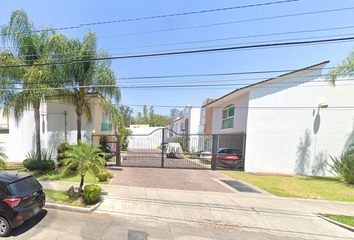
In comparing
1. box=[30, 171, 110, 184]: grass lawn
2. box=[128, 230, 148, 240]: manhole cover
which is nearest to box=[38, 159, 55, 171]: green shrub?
box=[30, 171, 110, 184]: grass lawn

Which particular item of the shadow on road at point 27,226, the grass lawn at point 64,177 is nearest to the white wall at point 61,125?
the grass lawn at point 64,177

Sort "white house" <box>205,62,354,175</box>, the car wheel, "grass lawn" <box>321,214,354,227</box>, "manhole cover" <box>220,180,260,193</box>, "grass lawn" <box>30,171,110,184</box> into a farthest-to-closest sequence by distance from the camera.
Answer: "white house" <box>205,62,354,175</box>
"grass lawn" <box>30,171,110,184</box>
"manhole cover" <box>220,180,260,193</box>
"grass lawn" <box>321,214,354,227</box>
the car wheel

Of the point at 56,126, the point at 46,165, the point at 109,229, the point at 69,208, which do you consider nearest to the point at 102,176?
the point at 69,208

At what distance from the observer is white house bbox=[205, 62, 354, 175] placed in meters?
10.2

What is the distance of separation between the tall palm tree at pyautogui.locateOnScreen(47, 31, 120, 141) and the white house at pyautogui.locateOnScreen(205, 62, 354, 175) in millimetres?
10268

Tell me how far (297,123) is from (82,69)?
50.1 feet

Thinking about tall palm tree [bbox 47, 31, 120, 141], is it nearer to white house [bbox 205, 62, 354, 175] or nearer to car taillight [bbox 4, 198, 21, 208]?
car taillight [bbox 4, 198, 21, 208]

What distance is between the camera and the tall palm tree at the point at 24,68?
7129 millimetres

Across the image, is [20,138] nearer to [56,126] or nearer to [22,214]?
[56,126]

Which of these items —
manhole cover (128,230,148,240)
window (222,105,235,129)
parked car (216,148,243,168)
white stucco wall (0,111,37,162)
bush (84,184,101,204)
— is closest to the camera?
manhole cover (128,230,148,240)

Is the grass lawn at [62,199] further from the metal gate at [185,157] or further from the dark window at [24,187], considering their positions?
the metal gate at [185,157]

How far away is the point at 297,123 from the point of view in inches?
414

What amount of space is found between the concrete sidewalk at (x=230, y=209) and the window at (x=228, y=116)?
858 cm

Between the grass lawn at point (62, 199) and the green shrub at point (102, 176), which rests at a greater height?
the grass lawn at point (62, 199)
